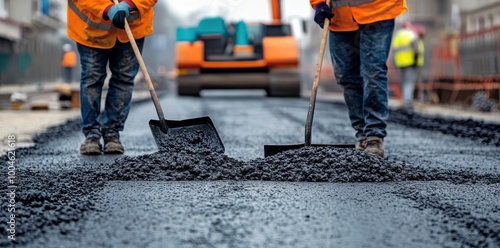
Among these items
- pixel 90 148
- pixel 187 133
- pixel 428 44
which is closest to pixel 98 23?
pixel 90 148

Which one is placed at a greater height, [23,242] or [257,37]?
[257,37]

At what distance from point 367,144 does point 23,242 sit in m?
2.80

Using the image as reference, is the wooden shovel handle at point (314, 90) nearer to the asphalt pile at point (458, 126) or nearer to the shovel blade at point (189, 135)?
the shovel blade at point (189, 135)

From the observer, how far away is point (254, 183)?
3574 mm

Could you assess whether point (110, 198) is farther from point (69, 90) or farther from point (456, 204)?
point (69, 90)

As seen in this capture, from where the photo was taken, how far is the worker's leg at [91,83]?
5148mm

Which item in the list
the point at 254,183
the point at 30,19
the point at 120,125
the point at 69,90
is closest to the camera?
the point at 254,183

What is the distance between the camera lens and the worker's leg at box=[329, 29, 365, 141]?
16.2 feet

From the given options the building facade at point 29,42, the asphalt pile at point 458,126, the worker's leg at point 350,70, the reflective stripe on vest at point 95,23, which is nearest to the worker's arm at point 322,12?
the worker's leg at point 350,70

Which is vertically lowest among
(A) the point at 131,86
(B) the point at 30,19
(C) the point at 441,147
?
(C) the point at 441,147

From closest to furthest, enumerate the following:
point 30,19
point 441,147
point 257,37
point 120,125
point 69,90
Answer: point 120,125 → point 441,147 → point 69,90 → point 257,37 → point 30,19

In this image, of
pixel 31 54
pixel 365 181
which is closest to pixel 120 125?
pixel 365 181

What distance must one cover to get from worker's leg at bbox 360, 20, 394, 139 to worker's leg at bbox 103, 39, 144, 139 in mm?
1582

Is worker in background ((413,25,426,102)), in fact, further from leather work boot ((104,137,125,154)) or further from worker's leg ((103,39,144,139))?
leather work boot ((104,137,125,154))
